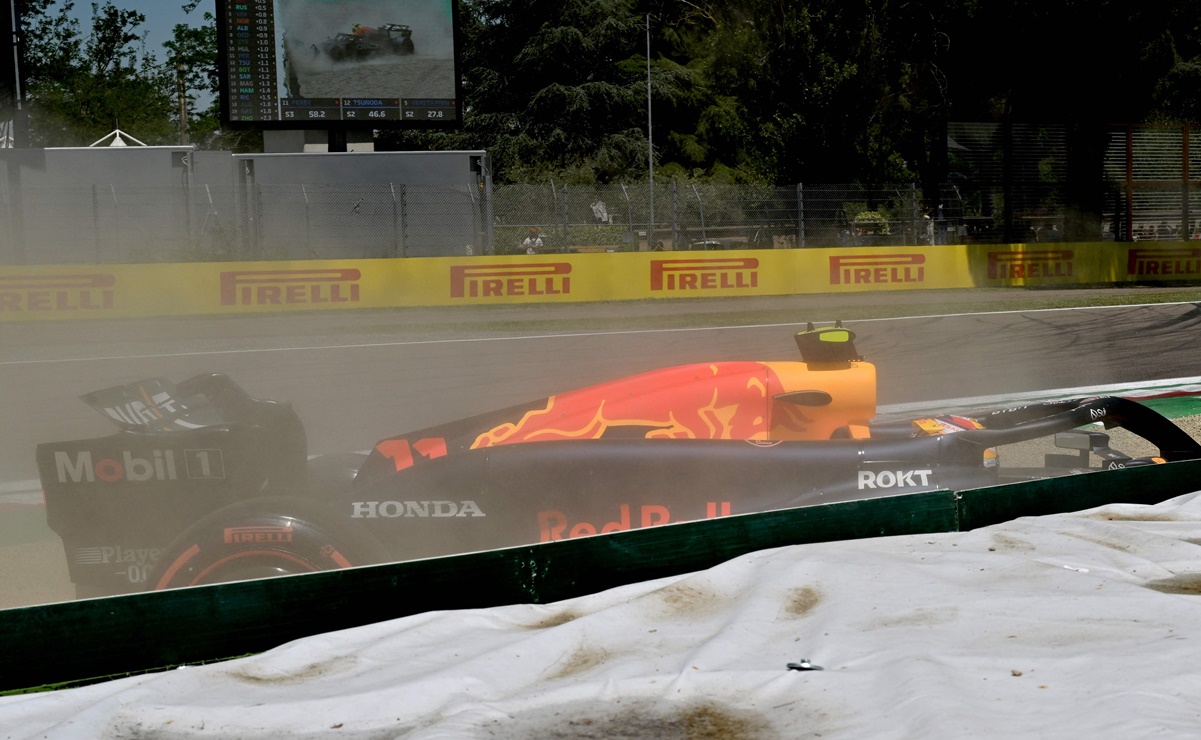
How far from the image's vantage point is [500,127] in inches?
1693

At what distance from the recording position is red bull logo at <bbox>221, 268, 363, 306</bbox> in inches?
651

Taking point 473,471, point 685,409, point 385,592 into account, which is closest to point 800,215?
point 685,409

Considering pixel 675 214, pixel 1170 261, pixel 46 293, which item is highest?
pixel 675 214

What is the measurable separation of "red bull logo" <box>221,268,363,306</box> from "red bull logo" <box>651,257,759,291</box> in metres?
5.02

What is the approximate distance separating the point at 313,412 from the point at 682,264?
423 inches

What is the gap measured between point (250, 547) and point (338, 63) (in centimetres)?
1887

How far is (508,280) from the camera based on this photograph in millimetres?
18172

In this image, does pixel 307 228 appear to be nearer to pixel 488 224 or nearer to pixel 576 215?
pixel 488 224

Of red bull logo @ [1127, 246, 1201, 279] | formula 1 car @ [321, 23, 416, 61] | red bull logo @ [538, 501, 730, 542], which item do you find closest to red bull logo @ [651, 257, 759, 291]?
formula 1 car @ [321, 23, 416, 61]

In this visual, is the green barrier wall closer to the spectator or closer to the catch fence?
the catch fence

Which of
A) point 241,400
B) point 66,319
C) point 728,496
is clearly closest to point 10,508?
point 241,400

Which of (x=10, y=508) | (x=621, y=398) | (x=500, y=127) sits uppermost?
(x=500, y=127)

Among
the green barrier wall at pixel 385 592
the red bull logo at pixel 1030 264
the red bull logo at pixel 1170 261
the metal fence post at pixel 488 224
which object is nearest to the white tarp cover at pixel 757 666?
the green barrier wall at pixel 385 592

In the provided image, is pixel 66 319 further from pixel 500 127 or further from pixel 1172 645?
pixel 500 127
